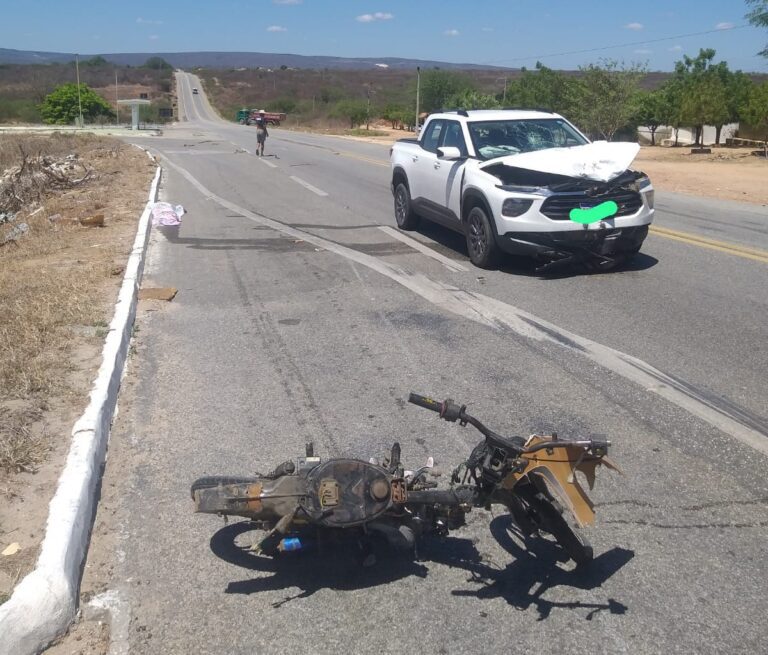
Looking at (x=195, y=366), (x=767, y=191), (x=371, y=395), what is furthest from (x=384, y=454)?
(x=767, y=191)

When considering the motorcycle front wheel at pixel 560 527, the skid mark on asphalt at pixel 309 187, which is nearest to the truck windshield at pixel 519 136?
the motorcycle front wheel at pixel 560 527

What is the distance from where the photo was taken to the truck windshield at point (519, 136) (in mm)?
10655

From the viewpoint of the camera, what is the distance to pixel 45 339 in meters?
6.62

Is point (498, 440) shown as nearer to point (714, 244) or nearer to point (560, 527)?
point (560, 527)

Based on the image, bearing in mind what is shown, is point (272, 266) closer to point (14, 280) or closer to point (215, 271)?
point (215, 271)

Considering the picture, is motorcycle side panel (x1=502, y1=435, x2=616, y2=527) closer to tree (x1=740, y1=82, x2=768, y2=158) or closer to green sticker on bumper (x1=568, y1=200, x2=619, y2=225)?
green sticker on bumper (x1=568, y1=200, x2=619, y2=225)

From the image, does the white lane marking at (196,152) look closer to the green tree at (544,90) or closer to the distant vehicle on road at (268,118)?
the green tree at (544,90)

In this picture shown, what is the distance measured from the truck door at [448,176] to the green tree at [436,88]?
63.0 meters

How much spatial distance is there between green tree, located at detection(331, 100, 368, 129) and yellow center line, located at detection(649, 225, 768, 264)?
66.7m

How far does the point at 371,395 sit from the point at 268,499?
2.26 meters

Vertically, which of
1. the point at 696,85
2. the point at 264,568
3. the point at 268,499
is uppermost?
the point at 696,85

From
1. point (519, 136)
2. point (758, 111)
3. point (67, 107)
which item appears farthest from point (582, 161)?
point (67, 107)

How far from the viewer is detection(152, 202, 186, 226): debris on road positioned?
14164 millimetres

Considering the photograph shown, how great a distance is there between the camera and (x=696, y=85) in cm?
4575
